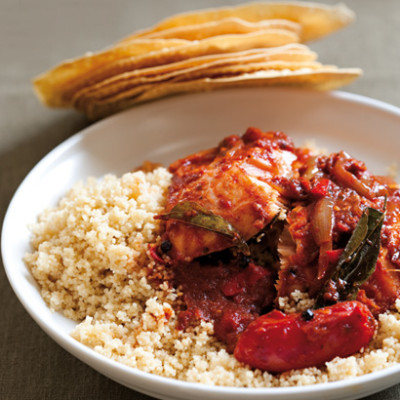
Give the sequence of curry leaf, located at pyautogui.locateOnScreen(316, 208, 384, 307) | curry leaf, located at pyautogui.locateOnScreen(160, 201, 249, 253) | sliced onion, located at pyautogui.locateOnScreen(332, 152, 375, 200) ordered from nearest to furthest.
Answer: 1. curry leaf, located at pyautogui.locateOnScreen(316, 208, 384, 307)
2. curry leaf, located at pyautogui.locateOnScreen(160, 201, 249, 253)
3. sliced onion, located at pyautogui.locateOnScreen(332, 152, 375, 200)

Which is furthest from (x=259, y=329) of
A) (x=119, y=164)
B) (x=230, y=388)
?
(x=119, y=164)

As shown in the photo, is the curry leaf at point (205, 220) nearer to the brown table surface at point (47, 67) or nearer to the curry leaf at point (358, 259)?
the curry leaf at point (358, 259)

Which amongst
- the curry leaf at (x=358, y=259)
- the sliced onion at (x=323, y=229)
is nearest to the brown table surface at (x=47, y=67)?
the curry leaf at (x=358, y=259)

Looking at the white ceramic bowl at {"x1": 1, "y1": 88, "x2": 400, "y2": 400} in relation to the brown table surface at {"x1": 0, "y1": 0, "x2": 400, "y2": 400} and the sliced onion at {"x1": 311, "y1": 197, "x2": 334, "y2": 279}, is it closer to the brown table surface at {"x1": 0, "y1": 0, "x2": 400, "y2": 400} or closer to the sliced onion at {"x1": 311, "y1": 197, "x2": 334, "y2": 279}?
the brown table surface at {"x1": 0, "y1": 0, "x2": 400, "y2": 400}

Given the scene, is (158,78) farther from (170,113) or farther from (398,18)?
(398,18)

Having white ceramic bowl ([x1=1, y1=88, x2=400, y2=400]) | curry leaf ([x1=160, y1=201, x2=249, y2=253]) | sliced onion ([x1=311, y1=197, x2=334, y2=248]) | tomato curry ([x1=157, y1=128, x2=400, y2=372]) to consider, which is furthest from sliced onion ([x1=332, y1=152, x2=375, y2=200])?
white ceramic bowl ([x1=1, y1=88, x2=400, y2=400])

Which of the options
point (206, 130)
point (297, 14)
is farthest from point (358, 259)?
point (297, 14)
